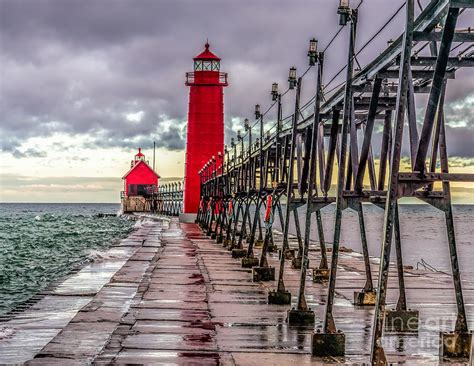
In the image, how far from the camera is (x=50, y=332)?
11.4 metres

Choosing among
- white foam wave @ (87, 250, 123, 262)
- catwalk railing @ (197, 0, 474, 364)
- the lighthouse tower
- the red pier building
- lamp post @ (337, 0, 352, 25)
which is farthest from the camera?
the red pier building

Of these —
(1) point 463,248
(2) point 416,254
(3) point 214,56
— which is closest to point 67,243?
(3) point 214,56

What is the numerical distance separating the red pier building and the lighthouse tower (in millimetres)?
38756

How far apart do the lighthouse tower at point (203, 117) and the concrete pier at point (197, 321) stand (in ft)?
104

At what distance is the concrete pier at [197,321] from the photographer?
9414mm

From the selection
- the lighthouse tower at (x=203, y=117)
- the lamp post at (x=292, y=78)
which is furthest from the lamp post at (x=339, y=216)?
the lighthouse tower at (x=203, y=117)

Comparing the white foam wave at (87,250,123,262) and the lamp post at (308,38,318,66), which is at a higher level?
the lamp post at (308,38,318,66)

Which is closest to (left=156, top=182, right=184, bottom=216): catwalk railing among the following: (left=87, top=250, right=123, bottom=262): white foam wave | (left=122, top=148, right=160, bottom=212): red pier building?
(left=122, top=148, right=160, bottom=212): red pier building

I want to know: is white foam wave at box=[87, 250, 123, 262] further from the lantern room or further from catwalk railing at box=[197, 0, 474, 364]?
the lantern room

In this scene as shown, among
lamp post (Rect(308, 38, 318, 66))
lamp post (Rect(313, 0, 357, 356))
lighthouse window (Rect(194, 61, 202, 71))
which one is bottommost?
lamp post (Rect(313, 0, 357, 356))

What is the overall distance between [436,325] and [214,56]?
42211 mm

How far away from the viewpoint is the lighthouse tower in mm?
51156

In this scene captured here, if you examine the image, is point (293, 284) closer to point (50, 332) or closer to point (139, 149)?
point (50, 332)

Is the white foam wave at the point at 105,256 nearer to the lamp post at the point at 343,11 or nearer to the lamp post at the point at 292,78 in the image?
the lamp post at the point at 292,78
